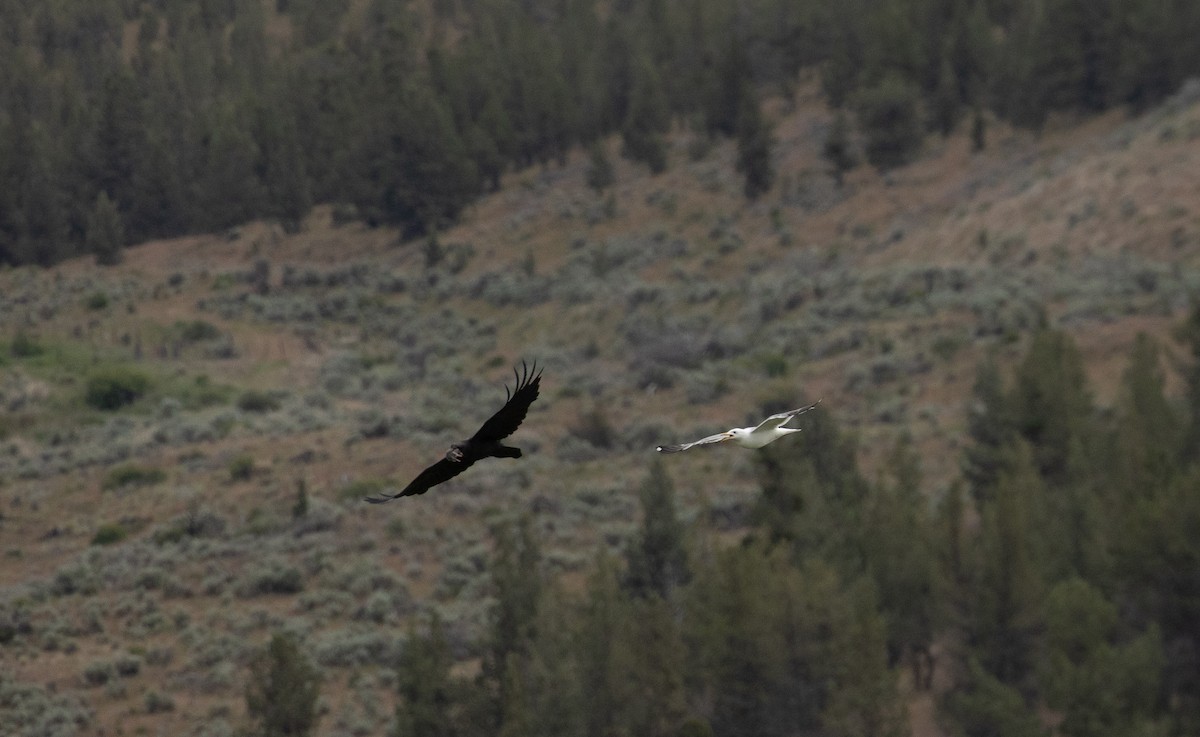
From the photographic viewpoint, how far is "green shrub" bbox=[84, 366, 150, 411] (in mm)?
76438

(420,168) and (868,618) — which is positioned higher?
(420,168)

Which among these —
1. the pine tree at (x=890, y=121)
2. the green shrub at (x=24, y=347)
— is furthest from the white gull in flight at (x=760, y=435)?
the pine tree at (x=890, y=121)

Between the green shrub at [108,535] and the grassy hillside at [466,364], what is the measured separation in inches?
6.2

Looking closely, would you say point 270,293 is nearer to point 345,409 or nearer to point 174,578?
point 345,409

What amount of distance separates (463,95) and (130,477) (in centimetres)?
5135

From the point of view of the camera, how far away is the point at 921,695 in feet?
167

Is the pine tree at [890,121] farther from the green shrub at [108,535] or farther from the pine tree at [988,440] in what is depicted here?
the green shrub at [108,535]

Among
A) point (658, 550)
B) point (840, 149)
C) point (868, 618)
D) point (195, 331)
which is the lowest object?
point (868, 618)

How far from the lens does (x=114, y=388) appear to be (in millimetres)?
77000

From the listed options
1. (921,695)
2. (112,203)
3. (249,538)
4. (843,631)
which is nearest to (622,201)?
(112,203)

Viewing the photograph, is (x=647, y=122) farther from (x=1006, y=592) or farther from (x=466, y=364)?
(x=1006, y=592)

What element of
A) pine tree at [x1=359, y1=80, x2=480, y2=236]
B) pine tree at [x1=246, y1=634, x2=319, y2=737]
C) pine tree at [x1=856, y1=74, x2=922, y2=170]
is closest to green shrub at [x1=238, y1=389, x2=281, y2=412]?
pine tree at [x1=359, y1=80, x2=480, y2=236]

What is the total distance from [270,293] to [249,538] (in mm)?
41157

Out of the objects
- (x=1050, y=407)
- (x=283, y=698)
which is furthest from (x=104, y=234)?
(x=283, y=698)
